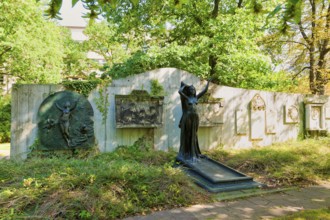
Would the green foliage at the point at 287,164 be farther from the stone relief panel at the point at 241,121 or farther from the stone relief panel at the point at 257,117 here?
the stone relief panel at the point at 257,117

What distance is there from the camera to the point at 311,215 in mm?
4074

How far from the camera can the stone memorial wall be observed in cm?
748

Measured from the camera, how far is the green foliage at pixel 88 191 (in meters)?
3.95

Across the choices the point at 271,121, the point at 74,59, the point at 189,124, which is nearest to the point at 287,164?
the point at 189,124

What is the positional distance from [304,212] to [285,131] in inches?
303

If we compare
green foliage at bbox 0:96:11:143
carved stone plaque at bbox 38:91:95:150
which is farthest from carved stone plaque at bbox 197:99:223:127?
green foliage at bbox 0:96:11:143

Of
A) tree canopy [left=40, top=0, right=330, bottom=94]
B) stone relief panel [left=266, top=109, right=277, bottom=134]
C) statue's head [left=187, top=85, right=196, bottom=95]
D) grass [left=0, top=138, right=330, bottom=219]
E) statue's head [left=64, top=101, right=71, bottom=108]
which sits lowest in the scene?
grass [left=0, top=138, right=330, bottom=219]

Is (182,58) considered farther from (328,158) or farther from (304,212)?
(304,212)

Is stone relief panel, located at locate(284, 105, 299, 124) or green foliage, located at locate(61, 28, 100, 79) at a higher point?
green foliage, located at locate(61, 28, 100, 79)

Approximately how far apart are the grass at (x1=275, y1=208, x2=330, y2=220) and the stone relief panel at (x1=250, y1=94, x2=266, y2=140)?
6.36 metres

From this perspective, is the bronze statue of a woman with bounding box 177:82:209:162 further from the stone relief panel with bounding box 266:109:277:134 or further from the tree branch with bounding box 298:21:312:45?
the tree branch with bounding box 298:21:312:45

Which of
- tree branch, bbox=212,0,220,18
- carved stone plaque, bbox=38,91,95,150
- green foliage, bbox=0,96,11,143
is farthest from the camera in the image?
green foliage, bbox=0,96,11,143

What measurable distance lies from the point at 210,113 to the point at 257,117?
7.63 feet

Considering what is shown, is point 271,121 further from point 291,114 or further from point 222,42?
point 222,42
